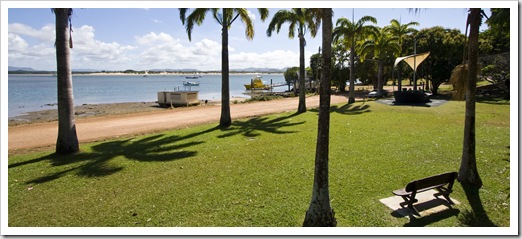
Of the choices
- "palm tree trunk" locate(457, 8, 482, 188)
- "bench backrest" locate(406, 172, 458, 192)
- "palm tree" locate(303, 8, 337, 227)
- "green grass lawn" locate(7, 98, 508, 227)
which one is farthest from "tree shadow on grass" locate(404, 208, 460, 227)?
"palm tree trunk" locate(457, 8, 482, 188)

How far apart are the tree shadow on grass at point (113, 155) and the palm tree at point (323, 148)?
5.99 metres

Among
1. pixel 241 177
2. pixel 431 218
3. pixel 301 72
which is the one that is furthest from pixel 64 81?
pixel 301 72

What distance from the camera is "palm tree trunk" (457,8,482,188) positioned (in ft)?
22.5

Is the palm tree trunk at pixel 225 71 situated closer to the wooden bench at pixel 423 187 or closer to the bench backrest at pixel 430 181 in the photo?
the wooden bench at pixel 423 187

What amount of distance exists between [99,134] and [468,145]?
1564 cm

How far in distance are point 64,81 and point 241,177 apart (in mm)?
7158

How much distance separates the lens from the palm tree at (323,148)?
15.7 feet

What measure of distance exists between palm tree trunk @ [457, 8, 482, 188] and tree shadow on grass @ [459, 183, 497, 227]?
62cm

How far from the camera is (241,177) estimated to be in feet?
26.0

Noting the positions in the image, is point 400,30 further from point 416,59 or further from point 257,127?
point 257,127

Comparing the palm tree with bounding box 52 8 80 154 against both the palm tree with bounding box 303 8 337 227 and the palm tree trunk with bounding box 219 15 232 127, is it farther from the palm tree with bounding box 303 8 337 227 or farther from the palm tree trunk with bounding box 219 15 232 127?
the palm tree with bounding box 303 8 337 227

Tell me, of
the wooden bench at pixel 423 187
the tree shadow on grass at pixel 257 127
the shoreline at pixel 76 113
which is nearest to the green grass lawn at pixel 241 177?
the tree shadow on grass at pixel 257 127

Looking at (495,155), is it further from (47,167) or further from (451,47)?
(451,47)

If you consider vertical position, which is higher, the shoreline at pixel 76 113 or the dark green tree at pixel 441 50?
the dark green tree at pixel 441 50
